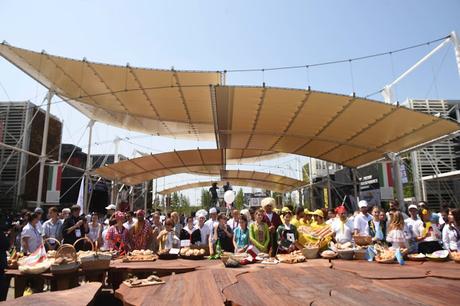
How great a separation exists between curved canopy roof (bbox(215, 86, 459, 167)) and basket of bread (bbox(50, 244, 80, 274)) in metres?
5.87

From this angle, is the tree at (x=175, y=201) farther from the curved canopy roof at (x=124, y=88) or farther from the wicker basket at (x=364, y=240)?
the wicker basket at (x=364, y=240)

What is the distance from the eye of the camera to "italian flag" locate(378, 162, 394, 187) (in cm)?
1180

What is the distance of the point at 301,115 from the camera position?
10.7 meters

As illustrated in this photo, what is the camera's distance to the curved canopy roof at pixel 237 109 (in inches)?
371

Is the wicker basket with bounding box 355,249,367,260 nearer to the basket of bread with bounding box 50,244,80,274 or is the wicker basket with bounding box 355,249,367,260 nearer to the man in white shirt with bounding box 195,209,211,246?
the man in white shirt with bounding box 195,209,211,246

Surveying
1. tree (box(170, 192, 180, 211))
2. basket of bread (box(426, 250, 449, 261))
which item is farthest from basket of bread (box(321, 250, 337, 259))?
tree (box(170, 192, 180, 211))

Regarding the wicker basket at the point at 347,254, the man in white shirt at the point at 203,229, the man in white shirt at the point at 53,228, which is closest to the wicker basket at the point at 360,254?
the wicker basket at the point at 347,254

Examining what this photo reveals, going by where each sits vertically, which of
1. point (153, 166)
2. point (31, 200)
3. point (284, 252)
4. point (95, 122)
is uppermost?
point (95, 122)

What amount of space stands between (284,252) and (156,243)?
2728 millimetres

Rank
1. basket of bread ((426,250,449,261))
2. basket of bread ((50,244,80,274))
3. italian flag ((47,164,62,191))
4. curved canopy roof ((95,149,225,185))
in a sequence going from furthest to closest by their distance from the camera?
curved canopy roof ((95,149,225,185)) < italian flag ((47,164,62,191)) < basket of bread ((426,250,449,261)) < basket of bread ((50,244,80,274))

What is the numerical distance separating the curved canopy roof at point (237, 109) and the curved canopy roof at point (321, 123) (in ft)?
0.08

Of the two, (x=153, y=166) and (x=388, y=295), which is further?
(x=153, y=166)

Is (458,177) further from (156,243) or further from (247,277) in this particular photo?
(247,277)

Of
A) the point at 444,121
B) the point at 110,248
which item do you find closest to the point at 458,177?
the point at 444,121
